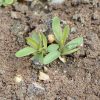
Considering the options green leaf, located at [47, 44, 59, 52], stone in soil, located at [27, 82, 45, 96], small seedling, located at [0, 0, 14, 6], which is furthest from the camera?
small seedling, located at [0, 0, 14, 6]

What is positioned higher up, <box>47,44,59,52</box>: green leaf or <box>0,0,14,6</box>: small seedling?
<box>0,0,14,6</box>: small seedling

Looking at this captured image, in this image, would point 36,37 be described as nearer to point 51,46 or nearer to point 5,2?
point 51,46

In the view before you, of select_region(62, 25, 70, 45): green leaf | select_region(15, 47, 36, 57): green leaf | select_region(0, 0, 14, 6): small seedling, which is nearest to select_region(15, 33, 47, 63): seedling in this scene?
select_region(15, 47, 36, 57): green leaf

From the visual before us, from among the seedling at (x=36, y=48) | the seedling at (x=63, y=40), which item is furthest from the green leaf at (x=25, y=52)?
the seedling at (x=63, y=40)

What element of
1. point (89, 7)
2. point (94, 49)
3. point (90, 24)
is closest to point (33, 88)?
point (94, 49)

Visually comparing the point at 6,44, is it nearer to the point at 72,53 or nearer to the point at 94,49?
the point at 72,53

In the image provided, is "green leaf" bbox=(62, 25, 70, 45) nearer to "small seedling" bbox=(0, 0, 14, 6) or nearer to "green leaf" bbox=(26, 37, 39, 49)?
"green leaf" bbox=(26, 37, 39, 49)

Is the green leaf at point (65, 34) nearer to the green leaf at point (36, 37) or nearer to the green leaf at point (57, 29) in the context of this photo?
the green leaf at point (57, 29)
